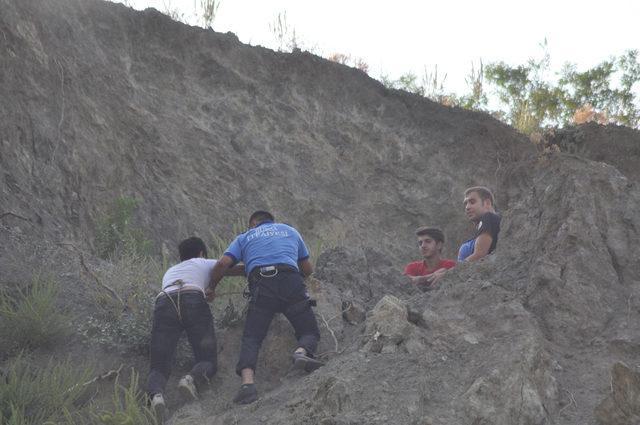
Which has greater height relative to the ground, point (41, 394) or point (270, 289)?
point (270, 289)

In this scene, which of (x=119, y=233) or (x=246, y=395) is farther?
(x=119, y=233)

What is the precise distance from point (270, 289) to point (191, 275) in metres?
0.76

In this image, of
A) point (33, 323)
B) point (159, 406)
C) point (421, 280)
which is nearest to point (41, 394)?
point (159, 406)

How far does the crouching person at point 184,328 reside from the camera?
716 cm

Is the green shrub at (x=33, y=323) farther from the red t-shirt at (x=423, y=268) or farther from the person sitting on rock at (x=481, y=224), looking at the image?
the person sitting on rock at (x=481, y=224)

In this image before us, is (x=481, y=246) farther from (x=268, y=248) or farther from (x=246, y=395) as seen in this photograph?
(x=246, y=395)

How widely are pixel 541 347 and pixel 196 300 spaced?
2.79 meters

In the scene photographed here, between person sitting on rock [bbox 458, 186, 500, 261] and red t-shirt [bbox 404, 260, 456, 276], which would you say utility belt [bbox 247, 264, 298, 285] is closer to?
person sitting on rock [bbox 458, 186, 500, 261]

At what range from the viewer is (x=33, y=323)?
7.80 m

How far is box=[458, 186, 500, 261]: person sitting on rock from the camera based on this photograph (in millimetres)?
8367

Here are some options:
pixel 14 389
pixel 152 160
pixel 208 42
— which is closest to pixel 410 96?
pixel 208 42

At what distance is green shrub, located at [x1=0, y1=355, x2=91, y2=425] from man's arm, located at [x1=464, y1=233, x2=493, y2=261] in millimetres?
3315

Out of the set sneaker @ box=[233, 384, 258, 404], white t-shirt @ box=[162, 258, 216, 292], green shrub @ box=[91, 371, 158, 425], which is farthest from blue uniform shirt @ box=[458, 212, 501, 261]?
green shrub @ box=[91, 371, 158, 425]

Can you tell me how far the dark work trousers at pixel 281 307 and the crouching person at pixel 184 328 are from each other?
0.38 meters
